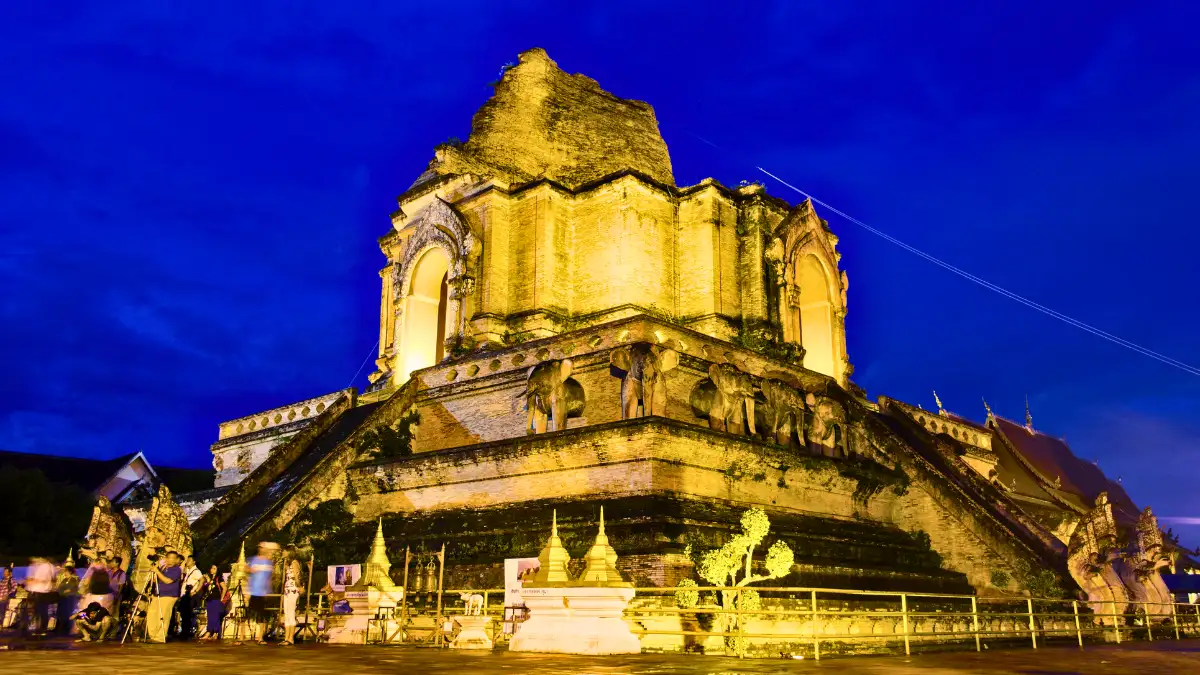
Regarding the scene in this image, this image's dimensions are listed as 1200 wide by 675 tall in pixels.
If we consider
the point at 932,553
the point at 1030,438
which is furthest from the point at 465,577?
the point at 1030,438

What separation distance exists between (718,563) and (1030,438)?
26380 mm

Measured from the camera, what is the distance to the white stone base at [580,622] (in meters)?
10.7

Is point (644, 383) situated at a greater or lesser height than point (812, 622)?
greater

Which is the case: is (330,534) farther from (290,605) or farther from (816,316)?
(816,316)

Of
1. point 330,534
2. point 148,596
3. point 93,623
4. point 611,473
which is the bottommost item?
point 93,623

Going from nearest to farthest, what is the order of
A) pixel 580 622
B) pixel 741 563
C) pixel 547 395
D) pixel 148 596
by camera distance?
1. pixel 580 622
2. pixel 148 596
3. pixel 741 563
4. pixel 547 395

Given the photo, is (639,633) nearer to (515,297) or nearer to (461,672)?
(461,672)

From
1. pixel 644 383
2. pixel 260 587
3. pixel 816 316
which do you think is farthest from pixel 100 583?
pixel 816 316

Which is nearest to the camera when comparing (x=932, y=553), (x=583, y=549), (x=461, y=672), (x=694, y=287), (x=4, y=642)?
(x=461, y=672)

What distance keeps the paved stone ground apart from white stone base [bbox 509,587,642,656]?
385 millimetres

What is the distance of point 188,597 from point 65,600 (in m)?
3.25

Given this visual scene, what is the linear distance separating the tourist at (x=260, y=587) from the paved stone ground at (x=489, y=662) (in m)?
2.33

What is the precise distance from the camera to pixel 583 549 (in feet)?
45.9

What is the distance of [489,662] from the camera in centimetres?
958
